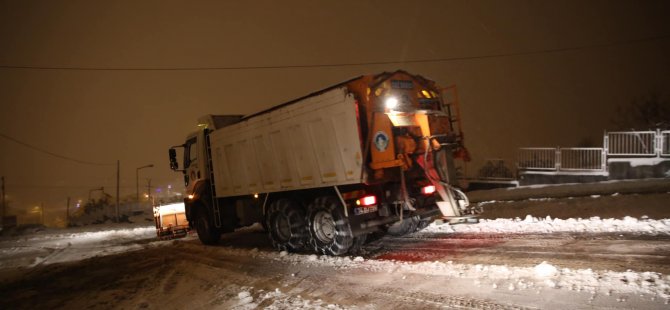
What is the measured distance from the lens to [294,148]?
9.80m

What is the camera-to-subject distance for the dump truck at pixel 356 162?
8.30 metres

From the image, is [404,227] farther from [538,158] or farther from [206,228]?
[538,158]

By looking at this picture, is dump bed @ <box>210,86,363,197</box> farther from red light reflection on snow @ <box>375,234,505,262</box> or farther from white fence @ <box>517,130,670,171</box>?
white fence @ <box>517,130,670,171</box>

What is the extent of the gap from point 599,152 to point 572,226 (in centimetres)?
1046

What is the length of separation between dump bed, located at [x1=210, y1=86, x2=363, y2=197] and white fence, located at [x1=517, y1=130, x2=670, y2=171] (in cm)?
1311

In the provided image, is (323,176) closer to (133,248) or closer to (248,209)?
(248,209)

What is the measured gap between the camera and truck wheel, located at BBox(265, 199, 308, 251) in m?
9.74

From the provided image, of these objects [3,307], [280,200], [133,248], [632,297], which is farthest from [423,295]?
[133,248]

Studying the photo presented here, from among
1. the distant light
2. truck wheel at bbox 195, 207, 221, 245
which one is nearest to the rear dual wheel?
the distant light

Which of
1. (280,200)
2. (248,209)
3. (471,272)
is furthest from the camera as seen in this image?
(248,209)

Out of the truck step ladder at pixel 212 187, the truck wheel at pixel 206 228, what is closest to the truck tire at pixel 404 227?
the truck step ladder at pixel 212 187

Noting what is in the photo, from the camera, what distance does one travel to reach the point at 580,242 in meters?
7.47

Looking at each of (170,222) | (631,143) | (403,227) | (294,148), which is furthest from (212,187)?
(631,143)

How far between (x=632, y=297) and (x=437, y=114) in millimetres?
5246
